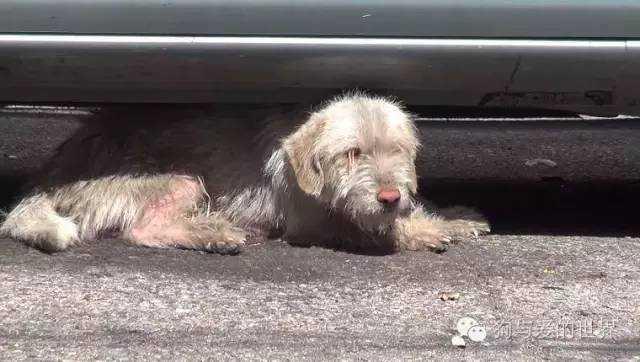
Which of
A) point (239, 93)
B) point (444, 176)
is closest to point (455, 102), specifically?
point (239, 93)

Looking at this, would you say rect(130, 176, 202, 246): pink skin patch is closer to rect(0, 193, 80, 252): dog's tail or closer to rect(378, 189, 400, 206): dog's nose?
rect(0, 193, 80, 252): dog's tail

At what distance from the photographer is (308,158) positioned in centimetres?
424

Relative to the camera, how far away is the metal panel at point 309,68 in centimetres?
374

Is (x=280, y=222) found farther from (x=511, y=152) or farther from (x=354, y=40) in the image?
(x=511, y=152)

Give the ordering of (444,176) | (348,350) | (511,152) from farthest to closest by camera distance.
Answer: (511,152)
(444,176)
(348,350)

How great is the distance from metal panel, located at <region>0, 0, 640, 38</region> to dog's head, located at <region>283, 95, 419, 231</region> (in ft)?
2.08

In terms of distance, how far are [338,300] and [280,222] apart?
1154 millimetres

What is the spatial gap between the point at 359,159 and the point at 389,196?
0.92 feet

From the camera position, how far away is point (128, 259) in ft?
13.5

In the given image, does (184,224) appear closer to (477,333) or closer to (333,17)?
(333,17)

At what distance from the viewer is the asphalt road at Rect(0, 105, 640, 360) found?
3.07 m

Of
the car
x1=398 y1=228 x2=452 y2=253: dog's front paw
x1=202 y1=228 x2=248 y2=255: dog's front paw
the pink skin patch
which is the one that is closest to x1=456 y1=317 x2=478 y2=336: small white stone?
x1=398 y1=228 x2=452 y2=253: dog's front paw

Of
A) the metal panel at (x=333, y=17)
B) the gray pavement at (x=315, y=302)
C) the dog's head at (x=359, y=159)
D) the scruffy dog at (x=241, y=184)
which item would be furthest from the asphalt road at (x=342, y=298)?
the metal panel at (x=333, y=17)

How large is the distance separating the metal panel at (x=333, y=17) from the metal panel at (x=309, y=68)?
0.14 feet
